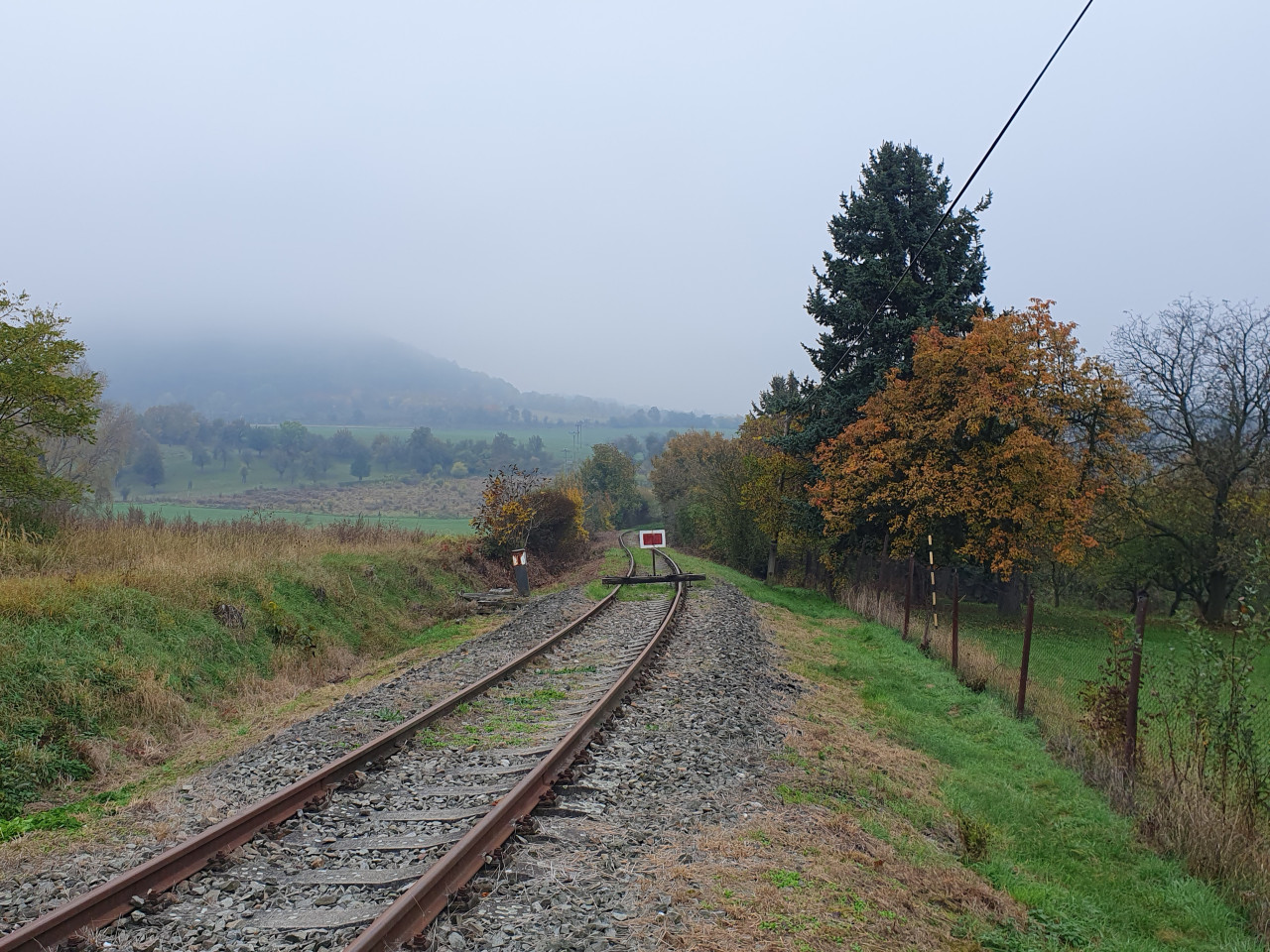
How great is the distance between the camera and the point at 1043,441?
69.1 ft

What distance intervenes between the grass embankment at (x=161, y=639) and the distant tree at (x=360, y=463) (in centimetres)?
11553

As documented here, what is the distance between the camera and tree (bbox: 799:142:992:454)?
81.8ft

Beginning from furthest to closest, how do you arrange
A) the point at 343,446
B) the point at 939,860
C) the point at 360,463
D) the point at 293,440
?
the point at 343,446, the point at 293,440, the point at 360,463, the point at 939,860

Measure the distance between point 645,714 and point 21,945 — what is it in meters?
5.70

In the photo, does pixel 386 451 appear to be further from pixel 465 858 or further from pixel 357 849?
pixel 465 858

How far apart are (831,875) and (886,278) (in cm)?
2319

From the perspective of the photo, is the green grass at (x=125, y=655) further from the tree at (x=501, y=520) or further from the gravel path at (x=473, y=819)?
the tree at (x=501, y=520)

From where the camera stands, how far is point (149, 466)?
113125 mm

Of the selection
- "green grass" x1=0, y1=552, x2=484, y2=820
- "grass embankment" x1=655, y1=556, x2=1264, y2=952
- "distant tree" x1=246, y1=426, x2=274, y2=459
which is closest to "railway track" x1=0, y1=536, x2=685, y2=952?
"grass embankment" x1=655, y1=556, x2=1264, y2=952

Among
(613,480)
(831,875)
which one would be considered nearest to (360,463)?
(613,480)

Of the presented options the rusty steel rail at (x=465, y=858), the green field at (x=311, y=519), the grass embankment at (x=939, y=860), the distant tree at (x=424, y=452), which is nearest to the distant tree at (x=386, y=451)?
the distant tree at (x=424, y=452)

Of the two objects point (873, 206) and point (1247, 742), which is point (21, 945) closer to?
point (1247, 742)

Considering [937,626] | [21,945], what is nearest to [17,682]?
[21,945]

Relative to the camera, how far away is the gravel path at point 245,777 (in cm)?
459
